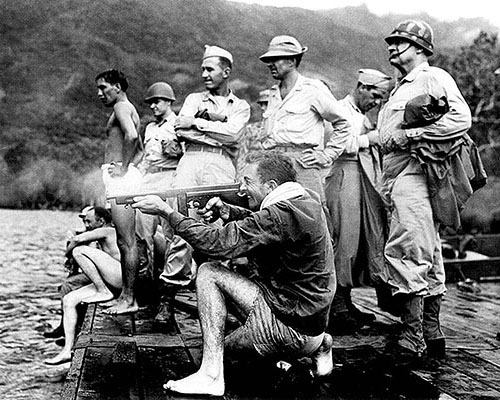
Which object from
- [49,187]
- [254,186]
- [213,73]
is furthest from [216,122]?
[49,187]

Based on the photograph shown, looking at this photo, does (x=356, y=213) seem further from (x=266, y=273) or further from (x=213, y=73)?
(x=266, y=273)

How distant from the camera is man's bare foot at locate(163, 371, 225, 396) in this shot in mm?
3334

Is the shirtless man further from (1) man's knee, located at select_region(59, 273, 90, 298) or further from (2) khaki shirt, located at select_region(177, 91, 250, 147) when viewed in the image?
(1) man's knee, located at select_region(59, 273, 90, 298)

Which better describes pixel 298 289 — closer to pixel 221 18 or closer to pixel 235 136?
pixel 235 136

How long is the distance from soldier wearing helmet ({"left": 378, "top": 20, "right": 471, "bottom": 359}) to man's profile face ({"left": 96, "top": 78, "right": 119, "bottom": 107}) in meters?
2.22

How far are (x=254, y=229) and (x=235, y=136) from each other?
6.76ft

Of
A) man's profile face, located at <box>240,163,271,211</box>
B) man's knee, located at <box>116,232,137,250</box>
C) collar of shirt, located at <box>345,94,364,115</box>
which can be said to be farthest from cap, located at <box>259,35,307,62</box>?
man's profile face, located at <box>240,163,271,211</box>

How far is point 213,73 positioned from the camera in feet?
17.7

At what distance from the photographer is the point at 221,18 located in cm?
1597

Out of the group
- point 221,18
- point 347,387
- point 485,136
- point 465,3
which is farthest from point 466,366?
point 465,3

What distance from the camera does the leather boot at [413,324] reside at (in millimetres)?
4250

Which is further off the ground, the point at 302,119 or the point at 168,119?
the point at 168,119

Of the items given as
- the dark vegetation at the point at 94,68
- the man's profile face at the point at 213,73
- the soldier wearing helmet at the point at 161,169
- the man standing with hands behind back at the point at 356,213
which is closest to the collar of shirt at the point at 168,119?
the soldier wearing helmet at the point at 161,169

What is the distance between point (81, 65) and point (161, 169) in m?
10.8
